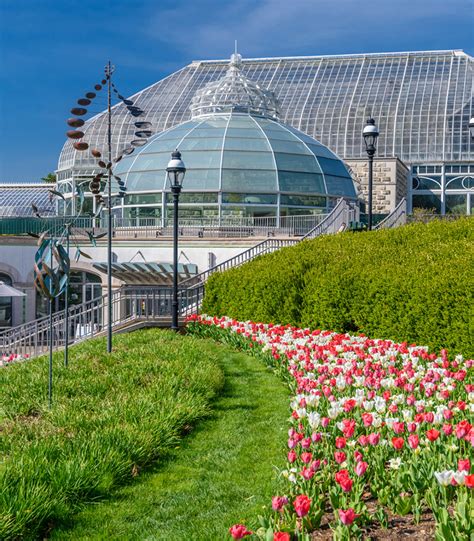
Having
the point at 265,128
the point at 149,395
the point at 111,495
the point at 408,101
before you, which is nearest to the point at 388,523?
the point at 111,495

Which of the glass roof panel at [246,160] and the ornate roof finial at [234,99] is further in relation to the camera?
the ornate roof finial at [234,99]

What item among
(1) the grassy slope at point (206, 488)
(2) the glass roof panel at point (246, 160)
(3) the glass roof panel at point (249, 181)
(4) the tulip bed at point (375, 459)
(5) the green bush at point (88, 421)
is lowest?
(1) the grassy slope at point (206, 488)

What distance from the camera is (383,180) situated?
34469mm

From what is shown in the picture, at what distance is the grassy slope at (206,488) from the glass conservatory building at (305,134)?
52.9 ft

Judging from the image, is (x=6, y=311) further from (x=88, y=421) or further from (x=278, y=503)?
(x=278, y=503)

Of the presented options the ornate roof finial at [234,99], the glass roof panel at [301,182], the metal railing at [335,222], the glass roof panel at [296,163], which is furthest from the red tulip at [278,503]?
the ornate roof finial at [234,99]

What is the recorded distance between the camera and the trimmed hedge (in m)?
10.1

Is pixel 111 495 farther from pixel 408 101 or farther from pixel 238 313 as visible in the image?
pixel 408 101

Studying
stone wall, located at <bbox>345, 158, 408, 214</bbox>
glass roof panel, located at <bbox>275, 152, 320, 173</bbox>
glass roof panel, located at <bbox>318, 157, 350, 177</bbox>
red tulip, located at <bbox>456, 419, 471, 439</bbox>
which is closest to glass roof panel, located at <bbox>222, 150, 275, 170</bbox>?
glass roof panel, located at <bbox>275, 152, 320, 173</bbox>

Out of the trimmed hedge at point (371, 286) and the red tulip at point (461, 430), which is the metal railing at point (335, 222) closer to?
the trimmed hedge at point (371, 286)

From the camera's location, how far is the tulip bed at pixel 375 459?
4.14m

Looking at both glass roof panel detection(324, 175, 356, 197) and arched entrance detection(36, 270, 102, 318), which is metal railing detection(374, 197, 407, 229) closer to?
glass roof panel detection(324, 175, 356, 197)

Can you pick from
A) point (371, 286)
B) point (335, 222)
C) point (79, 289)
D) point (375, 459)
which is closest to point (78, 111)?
point (371, 286)

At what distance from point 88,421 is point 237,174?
17267 mm
